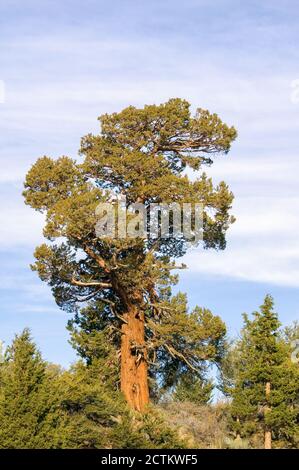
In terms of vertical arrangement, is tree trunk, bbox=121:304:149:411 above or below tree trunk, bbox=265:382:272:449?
above

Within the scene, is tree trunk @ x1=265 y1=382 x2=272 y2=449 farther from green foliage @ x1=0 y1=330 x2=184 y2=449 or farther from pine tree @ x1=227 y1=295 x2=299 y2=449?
green foliage @ x1=0 y1=330 x2=184 y2=449

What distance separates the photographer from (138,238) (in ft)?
124

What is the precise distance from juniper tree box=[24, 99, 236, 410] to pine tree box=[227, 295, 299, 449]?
5.84 ft

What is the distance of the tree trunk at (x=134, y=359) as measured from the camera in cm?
3944

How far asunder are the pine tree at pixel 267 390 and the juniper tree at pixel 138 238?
1779 mm

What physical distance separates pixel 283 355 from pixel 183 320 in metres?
4.42

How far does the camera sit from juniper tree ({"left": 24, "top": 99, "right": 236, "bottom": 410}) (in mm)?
38969

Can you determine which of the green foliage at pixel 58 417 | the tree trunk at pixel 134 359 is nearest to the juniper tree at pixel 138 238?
the tree trunk at pixel 134 359

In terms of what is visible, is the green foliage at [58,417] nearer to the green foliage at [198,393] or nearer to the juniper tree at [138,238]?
the juniper tree at [138,238]

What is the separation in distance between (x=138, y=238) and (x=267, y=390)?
8446mm

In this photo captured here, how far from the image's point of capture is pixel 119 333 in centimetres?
4184

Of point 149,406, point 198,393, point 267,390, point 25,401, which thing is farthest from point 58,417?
point 198,393

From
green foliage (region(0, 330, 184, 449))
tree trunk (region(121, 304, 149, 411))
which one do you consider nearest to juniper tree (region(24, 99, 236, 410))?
tree trunk (region(121, 304, 149, 411))
